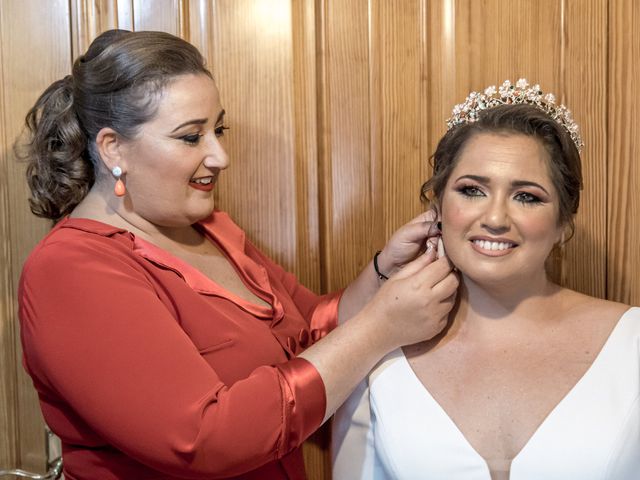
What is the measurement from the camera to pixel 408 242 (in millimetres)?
1576

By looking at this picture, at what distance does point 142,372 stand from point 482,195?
2.31 feet

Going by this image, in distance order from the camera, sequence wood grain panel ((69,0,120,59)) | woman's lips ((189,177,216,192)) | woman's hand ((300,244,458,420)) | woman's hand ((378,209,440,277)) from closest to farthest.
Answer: woman's hand ((300,244,458,420)), woman's lips ((189,177,216,192)), woman's hand ((378,209,440,277)), wood grain panel ((69,0,120,59))

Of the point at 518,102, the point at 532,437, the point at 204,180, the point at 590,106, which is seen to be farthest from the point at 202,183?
the point at 590,106

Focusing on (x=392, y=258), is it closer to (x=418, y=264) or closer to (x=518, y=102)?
(x=418, y=264)

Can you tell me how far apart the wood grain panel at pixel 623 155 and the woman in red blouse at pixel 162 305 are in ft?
1.73

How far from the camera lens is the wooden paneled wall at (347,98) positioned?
1728 mm

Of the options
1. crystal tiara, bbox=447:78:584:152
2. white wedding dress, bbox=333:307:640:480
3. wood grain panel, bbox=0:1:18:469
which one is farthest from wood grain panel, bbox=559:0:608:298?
wood grain panel, bbox=0:1:18:469

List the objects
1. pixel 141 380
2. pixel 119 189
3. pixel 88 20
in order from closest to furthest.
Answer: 1. pixel 141 380
2. pixel 119 189
3. pixel 88 20

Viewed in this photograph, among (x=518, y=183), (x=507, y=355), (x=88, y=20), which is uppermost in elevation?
(x=88, y=20)

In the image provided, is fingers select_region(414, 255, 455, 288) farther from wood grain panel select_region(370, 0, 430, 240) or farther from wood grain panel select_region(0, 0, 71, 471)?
wood grain panel select_region(0, 0, 71, 471)

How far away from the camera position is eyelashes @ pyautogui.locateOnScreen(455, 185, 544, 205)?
1.40m

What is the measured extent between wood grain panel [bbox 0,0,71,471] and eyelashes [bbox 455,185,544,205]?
3.13 ft

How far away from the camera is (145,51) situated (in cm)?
134

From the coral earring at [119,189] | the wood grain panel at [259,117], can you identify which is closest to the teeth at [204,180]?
the coral earring at [119,189]
